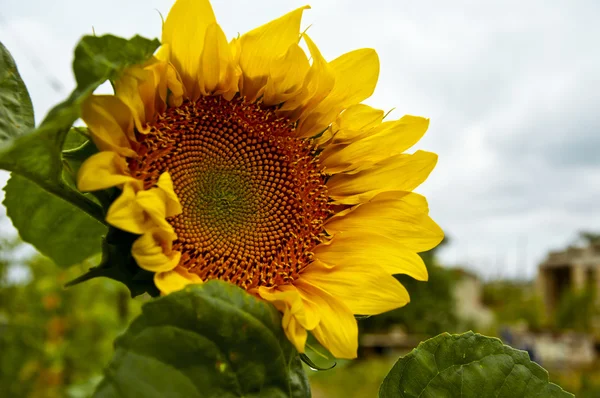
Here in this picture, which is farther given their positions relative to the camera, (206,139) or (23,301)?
(23,301)

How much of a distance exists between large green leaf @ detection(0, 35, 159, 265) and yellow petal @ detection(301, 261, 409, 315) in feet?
0.91

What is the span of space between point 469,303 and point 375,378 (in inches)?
385

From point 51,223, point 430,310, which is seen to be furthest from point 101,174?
point 430,310

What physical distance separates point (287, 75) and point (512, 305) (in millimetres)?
18941

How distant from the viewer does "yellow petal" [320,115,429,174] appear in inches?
32.5

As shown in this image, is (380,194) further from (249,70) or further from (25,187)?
(25,187)

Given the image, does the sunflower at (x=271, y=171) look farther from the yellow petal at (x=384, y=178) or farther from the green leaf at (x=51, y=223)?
the green leaf at (x=51, y=223)

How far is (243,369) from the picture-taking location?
59 centimetres

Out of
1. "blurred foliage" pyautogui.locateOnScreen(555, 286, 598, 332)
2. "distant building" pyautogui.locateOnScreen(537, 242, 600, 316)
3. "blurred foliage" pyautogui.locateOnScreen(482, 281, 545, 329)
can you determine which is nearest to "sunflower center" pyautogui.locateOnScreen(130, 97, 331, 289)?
"blurred foliage" pyautogui.locateOnScreen(555, 286, 598, 332)

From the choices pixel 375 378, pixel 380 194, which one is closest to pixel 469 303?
pixel 375 378

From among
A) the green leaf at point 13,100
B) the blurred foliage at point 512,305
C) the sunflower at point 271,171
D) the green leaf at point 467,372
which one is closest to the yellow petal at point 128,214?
the sunflower at point 271,171

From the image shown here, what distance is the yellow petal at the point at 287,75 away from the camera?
759 mm

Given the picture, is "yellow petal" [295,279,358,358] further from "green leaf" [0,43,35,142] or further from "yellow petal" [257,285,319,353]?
"green leaf" [0,43,35,142]

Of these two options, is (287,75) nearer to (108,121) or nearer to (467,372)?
(108,121)
